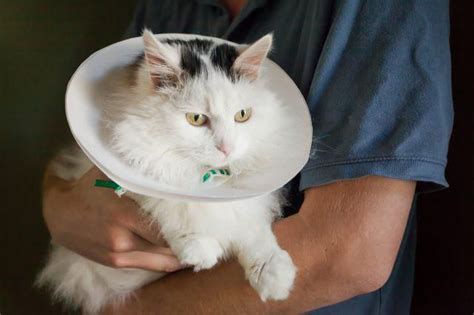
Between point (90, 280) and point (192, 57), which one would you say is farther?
point (90, 280)

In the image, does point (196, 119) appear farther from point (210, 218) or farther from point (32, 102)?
point (32, 102)

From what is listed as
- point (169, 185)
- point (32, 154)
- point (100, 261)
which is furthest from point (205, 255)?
point (32, 154)

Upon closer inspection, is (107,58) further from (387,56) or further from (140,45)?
(387,56)

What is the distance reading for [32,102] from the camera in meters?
1.44

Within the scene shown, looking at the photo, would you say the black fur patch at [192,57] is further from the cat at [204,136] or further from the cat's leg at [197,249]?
the cat's leg at [197,249]

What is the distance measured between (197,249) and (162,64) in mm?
308

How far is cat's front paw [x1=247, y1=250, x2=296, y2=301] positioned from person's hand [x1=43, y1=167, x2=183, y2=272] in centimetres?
15

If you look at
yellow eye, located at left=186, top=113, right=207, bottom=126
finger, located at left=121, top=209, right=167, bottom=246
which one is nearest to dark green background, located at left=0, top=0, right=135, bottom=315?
finger, located at left=121, top=209, right=167, bottom=246

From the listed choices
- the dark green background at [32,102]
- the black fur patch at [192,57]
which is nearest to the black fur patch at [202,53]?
the black fur patch at [192,57]

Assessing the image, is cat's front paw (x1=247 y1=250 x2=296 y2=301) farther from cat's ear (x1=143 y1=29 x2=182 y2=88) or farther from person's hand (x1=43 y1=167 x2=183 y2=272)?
cat's ear (x1=143 y1=29 x2=182 y2=88)

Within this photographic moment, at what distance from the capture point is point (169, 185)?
64 cm

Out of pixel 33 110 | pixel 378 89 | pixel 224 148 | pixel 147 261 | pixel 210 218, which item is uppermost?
pixel 378 89

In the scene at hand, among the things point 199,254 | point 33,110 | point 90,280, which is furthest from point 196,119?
point 33,110

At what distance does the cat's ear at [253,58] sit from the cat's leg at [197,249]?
29cm
